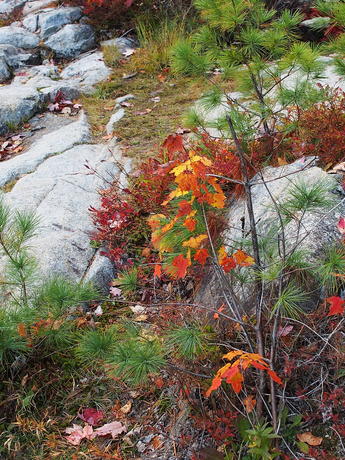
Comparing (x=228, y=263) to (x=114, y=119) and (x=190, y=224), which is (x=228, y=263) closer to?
(x=190, y=224)

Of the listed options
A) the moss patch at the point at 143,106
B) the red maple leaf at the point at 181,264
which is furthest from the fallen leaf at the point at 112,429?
the moss patch at the point at 143,106

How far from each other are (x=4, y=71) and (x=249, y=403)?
301 inches

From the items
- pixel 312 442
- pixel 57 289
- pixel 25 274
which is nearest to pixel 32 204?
pixel 25 274

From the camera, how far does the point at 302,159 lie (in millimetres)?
3707

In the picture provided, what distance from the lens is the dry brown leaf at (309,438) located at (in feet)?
7.79

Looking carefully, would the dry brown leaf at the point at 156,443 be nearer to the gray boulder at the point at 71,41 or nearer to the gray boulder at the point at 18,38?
the gray boulder at the point at 71,41

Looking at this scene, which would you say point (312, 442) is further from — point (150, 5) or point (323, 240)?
point (150, 5)

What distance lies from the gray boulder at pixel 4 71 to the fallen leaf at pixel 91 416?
6900mm

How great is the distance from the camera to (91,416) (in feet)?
9.34

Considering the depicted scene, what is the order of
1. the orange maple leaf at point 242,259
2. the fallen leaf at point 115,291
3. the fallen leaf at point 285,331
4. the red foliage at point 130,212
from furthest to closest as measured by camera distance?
the red foliage at point 130,212
the fallen leaf at point 115,291
the fallen leaf at point 285,331
the orange maple leaf at point 242,259

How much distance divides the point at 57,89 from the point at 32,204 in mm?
3417

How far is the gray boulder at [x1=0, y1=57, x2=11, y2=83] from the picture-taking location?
8250mm

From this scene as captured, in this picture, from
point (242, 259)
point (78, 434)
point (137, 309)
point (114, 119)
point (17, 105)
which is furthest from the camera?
point (17, 105)

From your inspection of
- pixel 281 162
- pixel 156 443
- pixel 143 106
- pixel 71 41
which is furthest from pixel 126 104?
pixel 156 443
